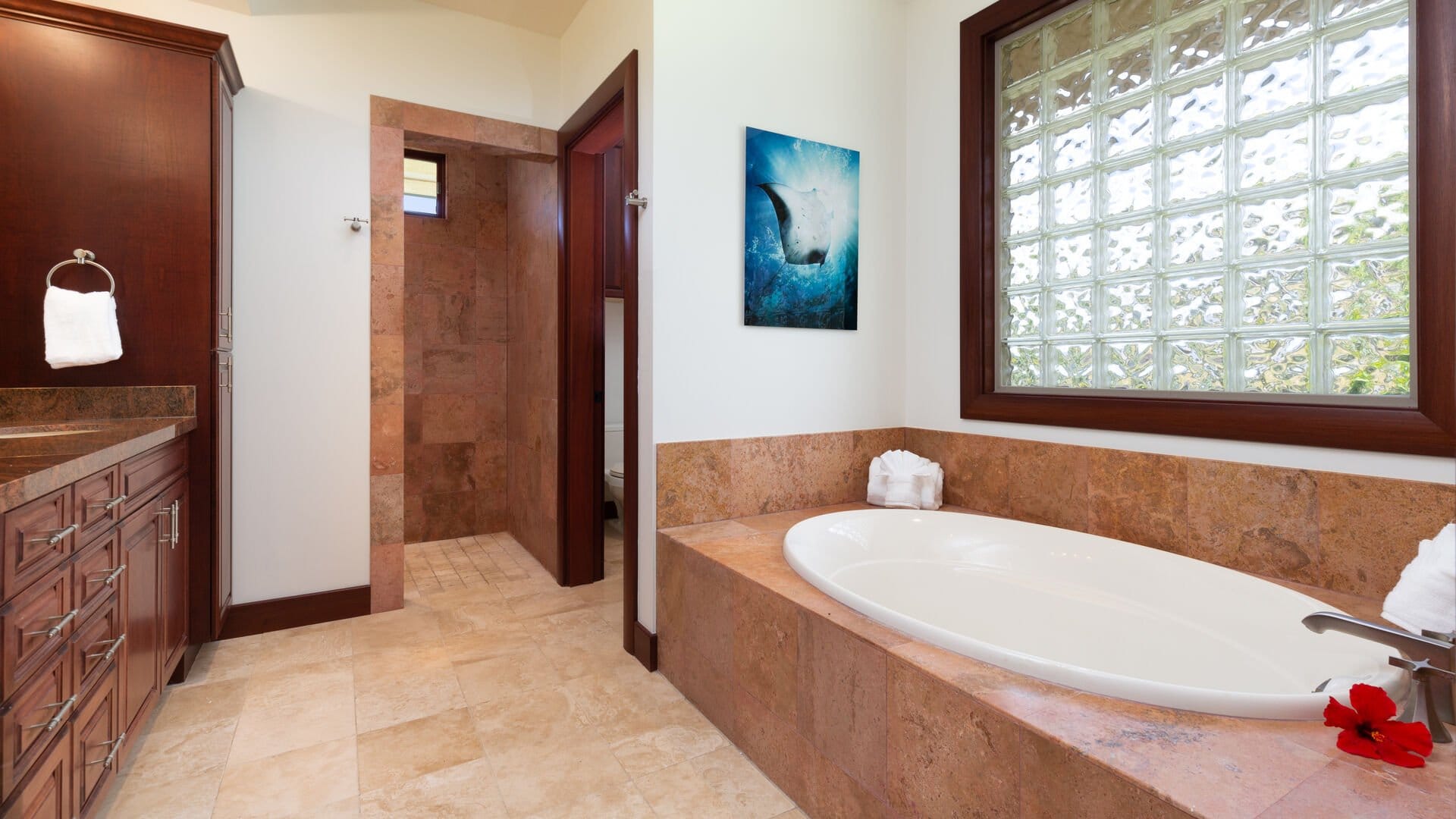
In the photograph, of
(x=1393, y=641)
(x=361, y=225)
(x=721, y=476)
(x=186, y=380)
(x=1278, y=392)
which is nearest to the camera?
(x=1393, y=641)

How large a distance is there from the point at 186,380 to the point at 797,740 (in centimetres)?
221

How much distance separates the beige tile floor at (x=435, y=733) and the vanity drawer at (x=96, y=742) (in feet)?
0.53

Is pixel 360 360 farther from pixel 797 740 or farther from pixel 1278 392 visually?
pixel 1278 392

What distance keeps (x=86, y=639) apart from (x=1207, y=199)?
2.92m

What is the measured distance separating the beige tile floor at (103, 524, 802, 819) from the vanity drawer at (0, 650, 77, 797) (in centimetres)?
49

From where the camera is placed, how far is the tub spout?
1.01m

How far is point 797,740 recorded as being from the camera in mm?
1602

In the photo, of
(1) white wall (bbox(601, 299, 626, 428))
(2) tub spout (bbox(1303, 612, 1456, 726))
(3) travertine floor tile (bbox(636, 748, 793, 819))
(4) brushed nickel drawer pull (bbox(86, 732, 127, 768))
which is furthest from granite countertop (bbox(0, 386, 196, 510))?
(1) white wall (bbox(601, 299, 626, 428))

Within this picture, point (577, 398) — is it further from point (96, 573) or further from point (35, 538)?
point (35, 538)

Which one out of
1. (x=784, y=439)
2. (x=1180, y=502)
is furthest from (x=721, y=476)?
(x=1180, y=502)

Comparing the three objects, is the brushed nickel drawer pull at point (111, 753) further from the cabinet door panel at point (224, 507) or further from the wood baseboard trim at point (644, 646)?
the wood baseboard trim at point (644, 646)

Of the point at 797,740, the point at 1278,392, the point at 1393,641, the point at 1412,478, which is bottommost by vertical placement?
the point at 797,740

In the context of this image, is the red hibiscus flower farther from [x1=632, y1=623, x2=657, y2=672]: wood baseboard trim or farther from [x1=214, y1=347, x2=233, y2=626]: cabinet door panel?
[x1=214, y1=347, x2=233, y2=626]: cabinet door panel

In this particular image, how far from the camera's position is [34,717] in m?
1.15
